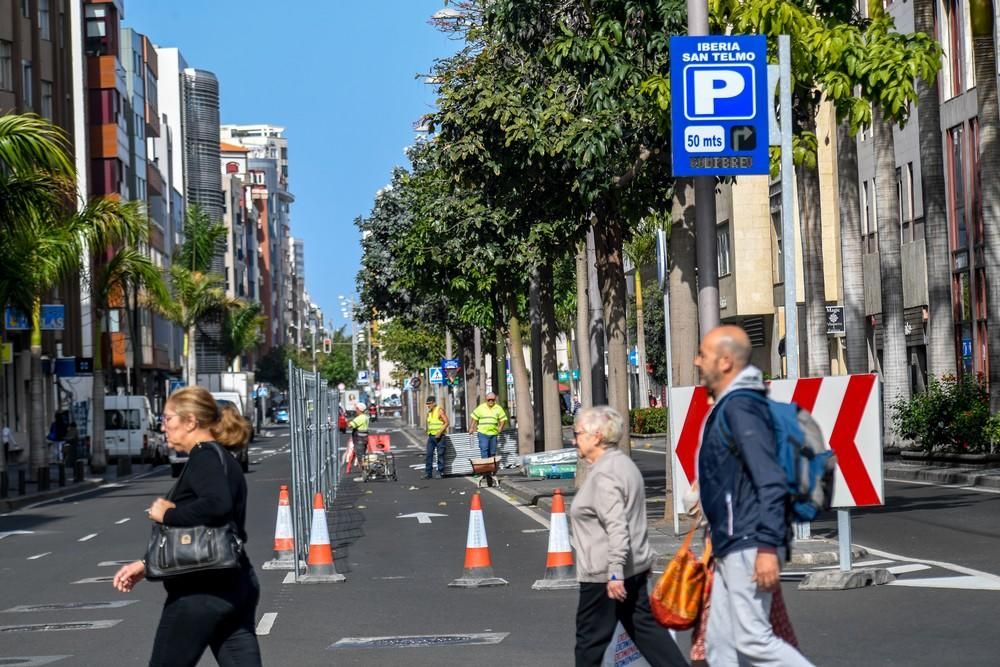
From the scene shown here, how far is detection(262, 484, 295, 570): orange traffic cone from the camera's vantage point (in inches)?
719

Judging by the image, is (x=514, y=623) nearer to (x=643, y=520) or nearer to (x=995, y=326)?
(x=643, y=520)

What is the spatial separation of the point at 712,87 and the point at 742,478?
940 cm

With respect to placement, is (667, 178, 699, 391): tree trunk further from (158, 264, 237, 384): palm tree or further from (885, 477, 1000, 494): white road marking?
(158, 264, 237, 384): palm tree

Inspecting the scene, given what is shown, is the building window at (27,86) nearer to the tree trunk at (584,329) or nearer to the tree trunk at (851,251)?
the tree trunk at (584,329)

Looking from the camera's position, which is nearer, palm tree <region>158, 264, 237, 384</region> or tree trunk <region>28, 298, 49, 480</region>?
tree trunk <region>28, 298, 49, 480</region>

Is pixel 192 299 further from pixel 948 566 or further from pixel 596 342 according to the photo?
pixel 948 566

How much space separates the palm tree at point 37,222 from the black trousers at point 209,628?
81.6 ft

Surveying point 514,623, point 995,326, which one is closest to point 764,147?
point 514,623

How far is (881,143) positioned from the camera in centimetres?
3328

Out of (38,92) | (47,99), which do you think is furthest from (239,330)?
(38,92)

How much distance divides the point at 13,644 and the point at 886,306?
24.2 meters

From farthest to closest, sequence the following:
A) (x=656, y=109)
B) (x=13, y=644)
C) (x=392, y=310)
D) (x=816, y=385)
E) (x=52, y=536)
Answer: (x=392, y=310) < (x=52, y=536) < (x=656, y=109) < (x=816, y=385) < (x=13, y=644)

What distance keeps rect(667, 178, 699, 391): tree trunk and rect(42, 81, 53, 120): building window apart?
158 feet

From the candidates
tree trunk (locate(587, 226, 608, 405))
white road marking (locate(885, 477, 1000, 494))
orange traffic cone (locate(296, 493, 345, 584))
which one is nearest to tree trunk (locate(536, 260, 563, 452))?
tree trunk (locate(587, 226, 608, 405))
